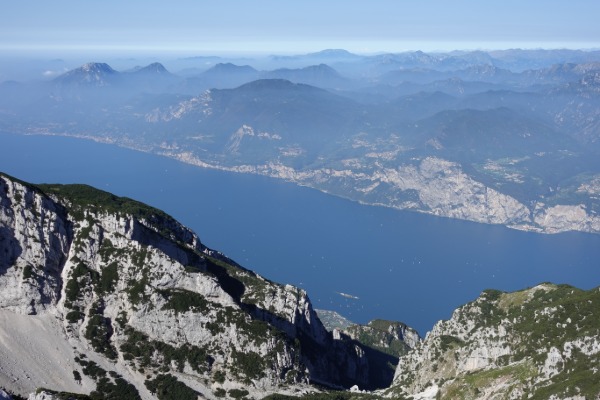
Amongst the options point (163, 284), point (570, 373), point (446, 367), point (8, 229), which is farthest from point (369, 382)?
point (8, 229)

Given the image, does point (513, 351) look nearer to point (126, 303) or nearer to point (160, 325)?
point (160, 325)

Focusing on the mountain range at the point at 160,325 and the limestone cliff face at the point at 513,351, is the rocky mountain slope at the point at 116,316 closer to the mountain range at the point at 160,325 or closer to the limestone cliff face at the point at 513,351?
the mountain range at the point at 160,325

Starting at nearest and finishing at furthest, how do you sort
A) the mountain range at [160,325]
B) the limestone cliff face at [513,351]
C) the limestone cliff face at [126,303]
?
the limestone cliff face at [513,351]
the mountain range at [160,325]
the limestone cliff face at [126,303]

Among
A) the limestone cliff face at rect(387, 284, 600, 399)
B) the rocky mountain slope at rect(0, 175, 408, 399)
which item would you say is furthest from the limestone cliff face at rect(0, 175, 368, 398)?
the limestone cliff face at rect(387, 284, 600, 399)

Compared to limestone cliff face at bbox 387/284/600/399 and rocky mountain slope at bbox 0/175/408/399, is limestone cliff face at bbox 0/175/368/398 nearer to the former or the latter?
rocky mountain slope at bbox 0/175/408/399

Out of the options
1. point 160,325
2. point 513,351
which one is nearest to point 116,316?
point 160,325

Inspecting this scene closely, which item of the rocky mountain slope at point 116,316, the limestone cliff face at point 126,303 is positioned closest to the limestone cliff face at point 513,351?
the rocky mountain slope at point 116,316
